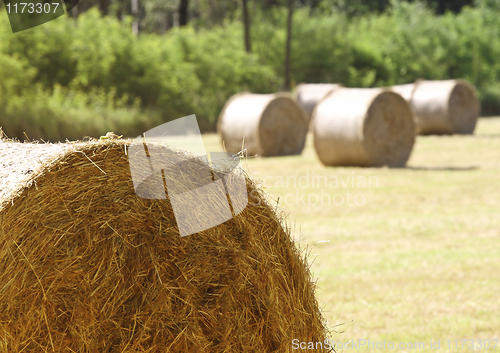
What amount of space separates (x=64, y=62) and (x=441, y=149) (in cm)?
1244

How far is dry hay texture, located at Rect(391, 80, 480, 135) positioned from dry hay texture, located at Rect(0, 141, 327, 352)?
16659 millimetres

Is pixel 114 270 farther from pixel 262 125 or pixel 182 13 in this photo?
pixel 182 13

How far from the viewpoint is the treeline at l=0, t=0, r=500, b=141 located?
707 inches

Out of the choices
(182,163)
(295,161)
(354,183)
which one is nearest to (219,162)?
(182,163)

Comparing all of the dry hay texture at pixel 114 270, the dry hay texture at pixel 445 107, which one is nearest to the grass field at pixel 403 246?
the dry hay texture at pixel 114 270

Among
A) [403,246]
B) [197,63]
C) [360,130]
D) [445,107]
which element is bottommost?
[445,107]

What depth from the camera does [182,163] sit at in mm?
2773

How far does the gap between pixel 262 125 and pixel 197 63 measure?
10831 millimetres

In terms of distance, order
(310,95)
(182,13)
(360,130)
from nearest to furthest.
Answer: (360,130) < (310,95) < (182,13)

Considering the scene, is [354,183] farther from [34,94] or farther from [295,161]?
[34,94]

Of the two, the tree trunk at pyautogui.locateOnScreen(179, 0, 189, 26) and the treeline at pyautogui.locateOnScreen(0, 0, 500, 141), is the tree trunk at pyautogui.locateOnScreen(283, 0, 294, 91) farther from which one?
the tree trunk at pyautogui.locateOnScreen(179, 0, 189, 26)

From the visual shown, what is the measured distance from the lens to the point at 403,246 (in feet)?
20.0

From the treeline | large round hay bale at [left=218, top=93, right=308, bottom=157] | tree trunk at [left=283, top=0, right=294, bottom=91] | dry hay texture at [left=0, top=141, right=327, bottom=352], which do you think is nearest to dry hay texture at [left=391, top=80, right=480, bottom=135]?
large round hay bale at [left=218, top=93, right=308, bottom=157]

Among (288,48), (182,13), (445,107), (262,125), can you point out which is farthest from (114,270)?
(182,13)
